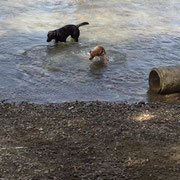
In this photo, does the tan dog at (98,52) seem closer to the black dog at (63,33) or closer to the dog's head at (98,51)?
the dog's head at (98,51)

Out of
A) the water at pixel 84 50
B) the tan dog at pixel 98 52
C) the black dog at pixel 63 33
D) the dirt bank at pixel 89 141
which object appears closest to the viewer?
the dirt bank at pixel 89 141

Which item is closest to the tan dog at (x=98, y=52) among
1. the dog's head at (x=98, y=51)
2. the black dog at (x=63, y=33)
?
the dog's head at (x=98, y=51)

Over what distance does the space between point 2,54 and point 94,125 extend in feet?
19.0

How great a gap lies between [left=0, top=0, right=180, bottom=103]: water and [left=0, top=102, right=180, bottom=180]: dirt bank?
1155 millimetres

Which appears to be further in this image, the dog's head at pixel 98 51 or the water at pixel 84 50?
the dog's head at pixel 98 51

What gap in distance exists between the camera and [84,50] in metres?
13.5

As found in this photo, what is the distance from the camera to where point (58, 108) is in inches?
352

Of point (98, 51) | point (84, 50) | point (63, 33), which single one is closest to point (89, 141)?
point (98, 51)

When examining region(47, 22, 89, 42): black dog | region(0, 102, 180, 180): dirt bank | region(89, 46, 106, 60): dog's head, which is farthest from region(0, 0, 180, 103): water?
region(0, 102, 180, 180): dirt bank

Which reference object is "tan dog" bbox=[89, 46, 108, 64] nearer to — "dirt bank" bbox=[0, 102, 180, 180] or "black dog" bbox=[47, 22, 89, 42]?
"black dog" bbox=[47, 22, 89, 42]

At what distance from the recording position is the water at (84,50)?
10.3m

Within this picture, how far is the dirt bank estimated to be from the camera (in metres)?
6.03

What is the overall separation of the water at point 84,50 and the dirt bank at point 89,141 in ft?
3.79

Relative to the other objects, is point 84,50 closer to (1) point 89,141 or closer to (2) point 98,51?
(2) point 98,51
